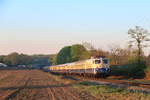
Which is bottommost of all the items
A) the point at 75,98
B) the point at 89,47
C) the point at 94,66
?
the point at 75,98

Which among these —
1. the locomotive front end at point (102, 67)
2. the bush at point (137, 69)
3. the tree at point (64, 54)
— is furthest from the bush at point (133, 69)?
the tree at point (64, 54)

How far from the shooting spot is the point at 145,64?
48938 millimetres

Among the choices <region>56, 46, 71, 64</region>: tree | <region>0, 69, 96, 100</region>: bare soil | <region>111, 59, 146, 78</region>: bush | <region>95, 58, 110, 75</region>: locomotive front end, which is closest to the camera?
<region>0, 69, 96, 100</region>: bare soil

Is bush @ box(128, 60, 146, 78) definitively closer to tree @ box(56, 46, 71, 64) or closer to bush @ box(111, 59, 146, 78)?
bush @ box(111, 59, 146, 78)

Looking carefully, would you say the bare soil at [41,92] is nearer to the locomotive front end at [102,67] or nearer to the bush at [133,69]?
the locomotive front end at [102,67]

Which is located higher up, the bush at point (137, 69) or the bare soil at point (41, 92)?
the bush at point (137, 69)

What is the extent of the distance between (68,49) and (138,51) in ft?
286

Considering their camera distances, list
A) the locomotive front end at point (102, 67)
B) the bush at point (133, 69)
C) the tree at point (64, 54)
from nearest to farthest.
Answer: the locomotive front end at point (102, 67) → the bush at point (133, 69) → the tree at point (64, 54)

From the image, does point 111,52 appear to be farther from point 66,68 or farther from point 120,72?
point 120,72

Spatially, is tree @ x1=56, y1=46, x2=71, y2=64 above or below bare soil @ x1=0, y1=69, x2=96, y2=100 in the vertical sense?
above

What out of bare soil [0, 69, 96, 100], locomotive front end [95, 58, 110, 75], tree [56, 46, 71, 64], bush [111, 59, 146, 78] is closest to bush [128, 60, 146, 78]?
bush [111, 59, 146, 78]

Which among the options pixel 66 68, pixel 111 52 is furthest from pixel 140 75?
pixel 66 68

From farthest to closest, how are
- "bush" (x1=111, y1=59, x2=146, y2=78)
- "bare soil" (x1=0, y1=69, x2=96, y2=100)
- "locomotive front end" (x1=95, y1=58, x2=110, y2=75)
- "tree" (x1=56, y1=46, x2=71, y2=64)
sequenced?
1. "tree" (x1=56, y1=46, x2=71, y2=64)
2. "bush" (x1=111, y1=59, x2=146, y2=78)
3. "locomotive front end" (x1=95, y1=58, x2=110, y2=75)
4. "bare soil" (x1=0, y1=69, x2=96, y2=100)

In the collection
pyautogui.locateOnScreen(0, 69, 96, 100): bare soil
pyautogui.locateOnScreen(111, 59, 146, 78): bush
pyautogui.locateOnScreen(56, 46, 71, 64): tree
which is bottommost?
pyautogui.locateOnScreen(0, 69, 96, 100): bare soil
